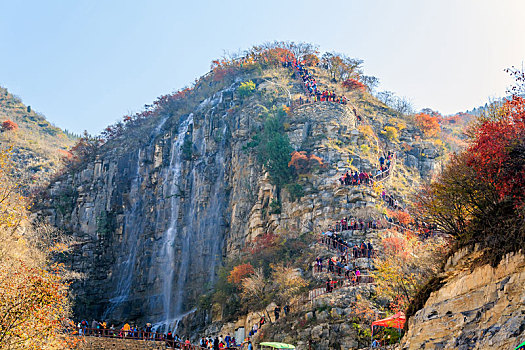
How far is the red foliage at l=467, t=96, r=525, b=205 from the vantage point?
15109mm

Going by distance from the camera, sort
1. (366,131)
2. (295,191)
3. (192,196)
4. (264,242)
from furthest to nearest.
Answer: (192,196), (366,131), (295,191), (264,242)

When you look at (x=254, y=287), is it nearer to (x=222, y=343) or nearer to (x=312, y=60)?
(x=222, y=343)

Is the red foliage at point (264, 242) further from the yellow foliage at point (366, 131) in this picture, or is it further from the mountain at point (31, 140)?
the mountain at point (31, 140)

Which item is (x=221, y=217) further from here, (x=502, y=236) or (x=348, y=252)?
(x=502, y=236)

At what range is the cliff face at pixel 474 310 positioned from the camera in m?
11.6

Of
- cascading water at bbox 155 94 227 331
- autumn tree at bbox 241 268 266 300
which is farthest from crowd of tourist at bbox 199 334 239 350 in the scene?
cascading water at bbox 155 94 227 331

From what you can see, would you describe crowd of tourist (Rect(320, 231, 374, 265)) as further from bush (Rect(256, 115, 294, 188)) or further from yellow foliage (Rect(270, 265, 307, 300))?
bush (Rect(256, 115, 294, 188))

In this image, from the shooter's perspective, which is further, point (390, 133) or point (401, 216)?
point (390, 133)

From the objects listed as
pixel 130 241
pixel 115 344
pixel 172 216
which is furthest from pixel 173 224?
pixel 115 344

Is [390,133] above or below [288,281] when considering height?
above

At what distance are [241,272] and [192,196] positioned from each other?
63.7 ft

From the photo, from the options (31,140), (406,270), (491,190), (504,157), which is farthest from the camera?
(31,140)

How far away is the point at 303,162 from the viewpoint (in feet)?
148

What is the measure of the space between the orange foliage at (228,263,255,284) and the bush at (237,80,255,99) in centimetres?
2818
